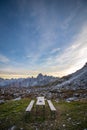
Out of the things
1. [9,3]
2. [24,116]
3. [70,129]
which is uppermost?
[9,3]

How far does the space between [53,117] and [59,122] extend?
1.18 m

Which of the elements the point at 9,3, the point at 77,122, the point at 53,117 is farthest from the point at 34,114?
the point at 9,3

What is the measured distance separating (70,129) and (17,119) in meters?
4.62

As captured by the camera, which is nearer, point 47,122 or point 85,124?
point 85,124

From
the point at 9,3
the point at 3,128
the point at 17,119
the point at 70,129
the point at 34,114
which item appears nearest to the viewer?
the point at 70,129

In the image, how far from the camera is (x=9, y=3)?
17438mm

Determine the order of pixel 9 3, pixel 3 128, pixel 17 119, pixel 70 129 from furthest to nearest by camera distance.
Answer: pixel 9 3
pixel 17 119
pixel 3 128
pixel 70 129

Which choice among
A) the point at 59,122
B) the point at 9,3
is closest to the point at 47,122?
the point at 59,122

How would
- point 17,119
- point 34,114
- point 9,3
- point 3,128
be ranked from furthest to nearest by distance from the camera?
point 9,3 < point 34,114 < point 17,119 < point 3,128

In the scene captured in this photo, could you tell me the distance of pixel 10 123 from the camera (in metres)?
11.5

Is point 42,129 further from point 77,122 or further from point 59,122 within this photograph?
point 77,122

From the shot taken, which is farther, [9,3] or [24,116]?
[9,3]

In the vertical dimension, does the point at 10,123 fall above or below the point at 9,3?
below

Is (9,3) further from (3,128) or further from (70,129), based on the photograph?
(70,129)
